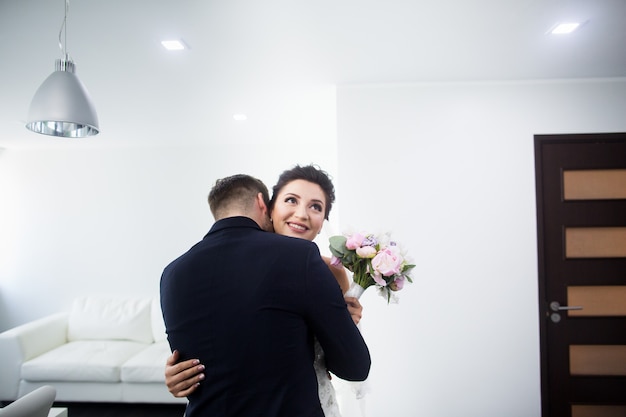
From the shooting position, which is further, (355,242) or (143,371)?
(143,371)

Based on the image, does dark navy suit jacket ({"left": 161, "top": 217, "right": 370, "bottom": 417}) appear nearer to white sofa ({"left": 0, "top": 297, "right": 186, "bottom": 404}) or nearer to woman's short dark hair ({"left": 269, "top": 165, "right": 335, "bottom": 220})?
woman's short dark hair ({"left": 269, "top": 165, "right": 335, "bottom": 220})

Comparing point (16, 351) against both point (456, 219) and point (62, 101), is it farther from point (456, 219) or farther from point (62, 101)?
point (456, 219)

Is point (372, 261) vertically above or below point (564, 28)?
below

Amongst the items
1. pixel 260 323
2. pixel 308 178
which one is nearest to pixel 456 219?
pixel 308 178

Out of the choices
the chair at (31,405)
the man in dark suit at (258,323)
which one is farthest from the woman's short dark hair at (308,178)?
the chair at (31,405)

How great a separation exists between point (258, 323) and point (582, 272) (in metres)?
2.94

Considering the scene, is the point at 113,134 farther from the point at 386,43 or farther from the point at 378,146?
the point at 386,43

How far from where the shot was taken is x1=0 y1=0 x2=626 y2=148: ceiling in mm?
1901

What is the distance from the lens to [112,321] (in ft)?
15.2

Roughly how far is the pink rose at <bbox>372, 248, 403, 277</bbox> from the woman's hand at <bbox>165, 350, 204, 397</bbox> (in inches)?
25.1

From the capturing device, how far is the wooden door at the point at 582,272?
286 centimetres

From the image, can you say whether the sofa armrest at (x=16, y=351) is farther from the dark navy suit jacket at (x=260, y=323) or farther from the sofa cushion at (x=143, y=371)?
the dark navy suit jacket at (x=260, y=323)

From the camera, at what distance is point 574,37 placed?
2250 millimetres

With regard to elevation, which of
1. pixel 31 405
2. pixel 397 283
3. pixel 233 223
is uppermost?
pixel 233 223
